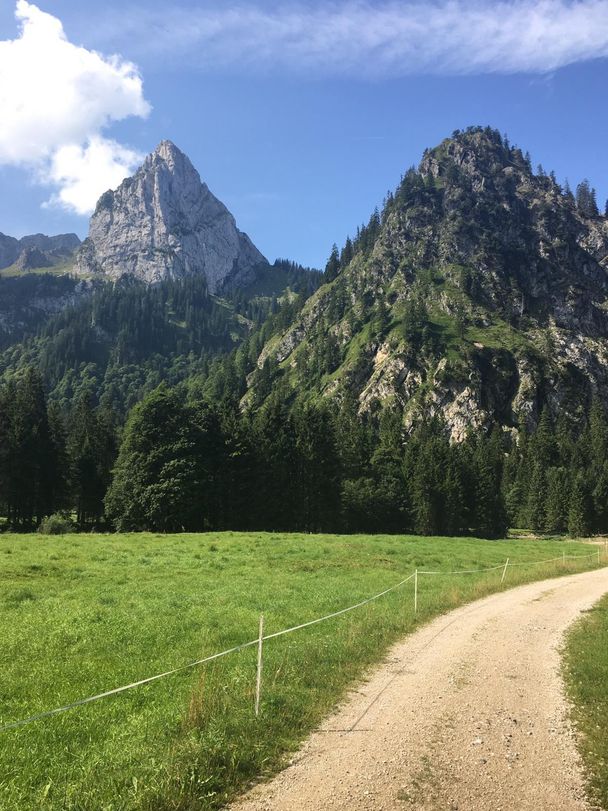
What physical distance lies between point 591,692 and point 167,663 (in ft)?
36.3

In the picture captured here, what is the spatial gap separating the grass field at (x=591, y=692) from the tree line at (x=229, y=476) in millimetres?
49339

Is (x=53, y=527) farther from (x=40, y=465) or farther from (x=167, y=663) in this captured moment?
(x=167, y=663)

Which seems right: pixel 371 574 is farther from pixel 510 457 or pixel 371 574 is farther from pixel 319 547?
pixel 510 457

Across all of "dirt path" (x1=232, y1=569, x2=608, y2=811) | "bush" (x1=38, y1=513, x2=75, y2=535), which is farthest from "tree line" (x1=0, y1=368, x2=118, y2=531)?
"dirt path" (x1=232, y1=569, x2=608, y2=811)

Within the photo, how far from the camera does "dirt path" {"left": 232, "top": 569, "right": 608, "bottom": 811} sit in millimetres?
7594

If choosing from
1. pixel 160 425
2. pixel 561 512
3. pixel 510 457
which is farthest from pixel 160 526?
pixel 510 457

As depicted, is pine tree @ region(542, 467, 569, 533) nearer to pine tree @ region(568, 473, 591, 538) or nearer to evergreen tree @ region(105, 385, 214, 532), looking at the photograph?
pine tree @ region(568, 473, 591, 538)

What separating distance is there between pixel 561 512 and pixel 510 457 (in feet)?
148

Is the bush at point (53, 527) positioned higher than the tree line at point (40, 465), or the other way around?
the tree line at point (40, 465)

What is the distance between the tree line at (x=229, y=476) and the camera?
63188mm

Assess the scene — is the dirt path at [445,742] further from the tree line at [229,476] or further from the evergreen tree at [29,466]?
the evergreen tree at [29,466]

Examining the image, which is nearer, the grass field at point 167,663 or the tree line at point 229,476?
the grass field at point 167,663

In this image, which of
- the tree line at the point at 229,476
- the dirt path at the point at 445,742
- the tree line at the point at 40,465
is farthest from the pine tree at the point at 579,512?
the dirt path at the point at 445,742

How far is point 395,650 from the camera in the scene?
1598 cm
